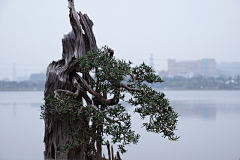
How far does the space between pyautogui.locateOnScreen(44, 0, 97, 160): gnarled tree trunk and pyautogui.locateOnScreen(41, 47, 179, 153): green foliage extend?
0.73 ft

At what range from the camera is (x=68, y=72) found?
12.3 feet

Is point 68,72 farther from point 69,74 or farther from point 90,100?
point 90,100

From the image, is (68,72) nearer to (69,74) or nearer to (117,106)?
(69,74)

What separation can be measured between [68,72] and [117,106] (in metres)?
0.81

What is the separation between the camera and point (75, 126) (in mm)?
3705

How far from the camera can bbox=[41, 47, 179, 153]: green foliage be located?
10.9 feet

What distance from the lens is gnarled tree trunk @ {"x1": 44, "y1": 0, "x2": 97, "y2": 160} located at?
3723 millimetres

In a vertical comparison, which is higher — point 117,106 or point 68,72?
point 68,72

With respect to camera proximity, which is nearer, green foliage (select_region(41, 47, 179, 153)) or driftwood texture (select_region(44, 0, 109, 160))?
green foliage (select_region(41, 47, 179, 153))

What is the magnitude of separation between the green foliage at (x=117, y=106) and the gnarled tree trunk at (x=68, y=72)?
22 centimetres

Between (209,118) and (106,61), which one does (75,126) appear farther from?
(209,118)

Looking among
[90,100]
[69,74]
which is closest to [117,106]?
[90,100]

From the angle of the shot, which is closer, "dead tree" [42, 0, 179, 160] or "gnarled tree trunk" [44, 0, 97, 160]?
"dead tree" [42, 0, 179, 160]

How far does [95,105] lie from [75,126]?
1.23 ft
